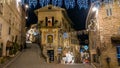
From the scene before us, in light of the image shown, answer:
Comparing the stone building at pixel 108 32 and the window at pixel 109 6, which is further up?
the window at pixel 109 6

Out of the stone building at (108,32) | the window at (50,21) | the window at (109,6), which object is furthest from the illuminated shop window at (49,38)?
the window at (109,6)

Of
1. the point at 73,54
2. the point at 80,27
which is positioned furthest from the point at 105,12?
the point at 80,27

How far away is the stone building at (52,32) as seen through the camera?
36.2m

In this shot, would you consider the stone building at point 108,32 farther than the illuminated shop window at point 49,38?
No

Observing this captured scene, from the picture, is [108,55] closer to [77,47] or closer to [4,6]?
Answer: [4,6]

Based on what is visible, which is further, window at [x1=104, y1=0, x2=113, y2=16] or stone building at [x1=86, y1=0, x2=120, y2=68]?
window at [x1=104, y1=0, x2=113, y2=16]

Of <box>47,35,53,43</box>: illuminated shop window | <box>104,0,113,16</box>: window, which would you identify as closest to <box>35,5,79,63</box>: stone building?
<box>47,35,53,43</box>: illuminated shop window

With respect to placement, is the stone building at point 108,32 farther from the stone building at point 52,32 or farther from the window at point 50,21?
the window at point 50,21

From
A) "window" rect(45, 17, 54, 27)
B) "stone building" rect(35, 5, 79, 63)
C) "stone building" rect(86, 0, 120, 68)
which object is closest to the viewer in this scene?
"stone building" rect(86, 0, 120, 68)

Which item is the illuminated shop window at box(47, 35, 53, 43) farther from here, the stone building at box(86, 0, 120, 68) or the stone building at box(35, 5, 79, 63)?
the stone building at box(86, 0, 120, 68)

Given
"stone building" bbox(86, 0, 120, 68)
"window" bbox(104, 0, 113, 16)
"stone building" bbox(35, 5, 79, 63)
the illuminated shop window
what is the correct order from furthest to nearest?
1. the illuminated shop window
2. "stone building" bbox(35, 5, 79, 63)
3. "window" bbox(104, 0, 113, 16)
4. "stone building" bbox(86, 0, 120, 68)

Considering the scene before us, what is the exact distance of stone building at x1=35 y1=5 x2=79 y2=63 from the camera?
1423 inches

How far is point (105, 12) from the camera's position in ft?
74.5

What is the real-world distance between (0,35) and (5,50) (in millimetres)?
3035
